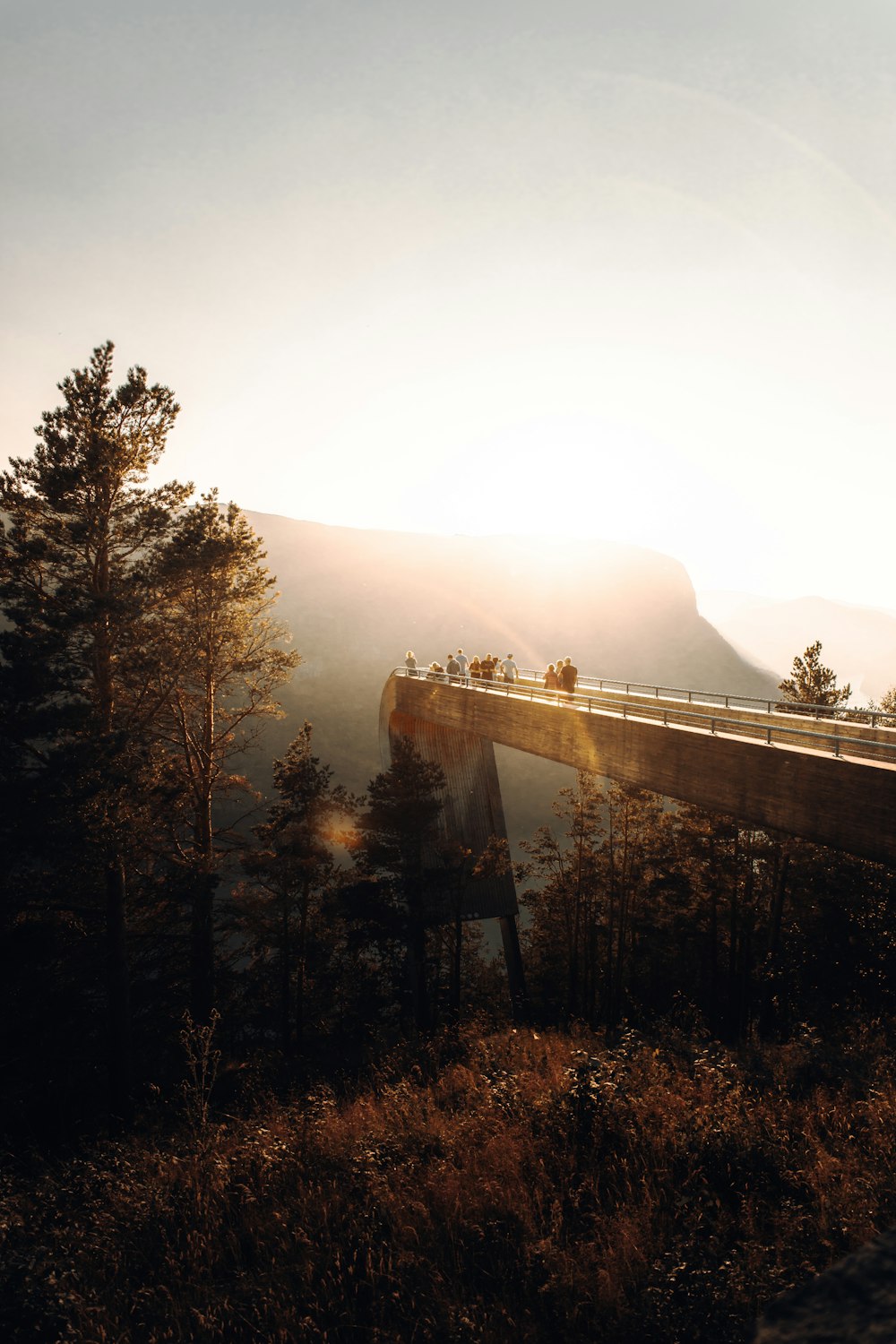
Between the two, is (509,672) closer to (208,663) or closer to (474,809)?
(474,809)

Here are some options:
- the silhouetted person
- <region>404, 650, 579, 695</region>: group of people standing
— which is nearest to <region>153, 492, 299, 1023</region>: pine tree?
<region>404, 650, 579, 695</region>: group of people standing

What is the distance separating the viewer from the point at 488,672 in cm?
2655

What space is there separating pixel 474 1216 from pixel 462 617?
152 meters

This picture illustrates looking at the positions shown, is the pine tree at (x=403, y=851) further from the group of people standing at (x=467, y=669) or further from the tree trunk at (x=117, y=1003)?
the tree trunk at (x=117, y=1003)

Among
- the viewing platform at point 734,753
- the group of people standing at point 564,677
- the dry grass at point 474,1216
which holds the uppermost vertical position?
the group of people standing at point 564,677

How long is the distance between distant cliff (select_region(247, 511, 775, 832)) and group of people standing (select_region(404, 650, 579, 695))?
3270 inches

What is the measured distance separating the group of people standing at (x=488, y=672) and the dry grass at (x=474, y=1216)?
37.6ft

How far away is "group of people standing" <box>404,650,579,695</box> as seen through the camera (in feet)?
62.6

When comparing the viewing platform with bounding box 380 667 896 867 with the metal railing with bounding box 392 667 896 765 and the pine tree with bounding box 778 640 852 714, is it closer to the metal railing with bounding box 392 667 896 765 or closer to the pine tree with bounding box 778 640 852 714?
the metal railing with bounding box 392 667 896 765

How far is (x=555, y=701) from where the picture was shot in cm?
1739

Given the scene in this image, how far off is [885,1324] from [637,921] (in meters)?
28.2

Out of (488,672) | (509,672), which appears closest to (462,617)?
(488,672)

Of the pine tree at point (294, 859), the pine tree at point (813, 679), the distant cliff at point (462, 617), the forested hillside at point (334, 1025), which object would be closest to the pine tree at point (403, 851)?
the forested hillside at point (334, 1025)

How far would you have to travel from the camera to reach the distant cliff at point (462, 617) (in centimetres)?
12131
